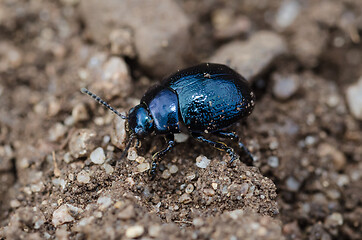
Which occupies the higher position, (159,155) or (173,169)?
(159,155)

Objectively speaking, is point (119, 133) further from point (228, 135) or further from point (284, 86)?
point (284, 86)

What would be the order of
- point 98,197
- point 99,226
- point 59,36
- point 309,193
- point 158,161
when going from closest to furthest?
1. point 99,226
2. point 98,197
3. point 158,161
4. point 309,193
5. point 59,36

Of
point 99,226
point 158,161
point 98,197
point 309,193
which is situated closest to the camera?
point 99,226

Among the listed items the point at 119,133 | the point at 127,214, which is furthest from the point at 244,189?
the point at 119,133

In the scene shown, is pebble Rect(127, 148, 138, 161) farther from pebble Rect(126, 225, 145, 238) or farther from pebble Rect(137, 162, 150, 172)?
pebble Rect(126, 225, 145, 238)

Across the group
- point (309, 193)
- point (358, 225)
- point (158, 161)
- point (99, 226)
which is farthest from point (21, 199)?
point (358, 225)

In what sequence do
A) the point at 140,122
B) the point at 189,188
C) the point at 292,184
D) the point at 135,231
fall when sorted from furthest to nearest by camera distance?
the point at 292,184
the point at 140,122
the point at 189,188
the point at 135,231

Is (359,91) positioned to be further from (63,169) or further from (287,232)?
(63,169)

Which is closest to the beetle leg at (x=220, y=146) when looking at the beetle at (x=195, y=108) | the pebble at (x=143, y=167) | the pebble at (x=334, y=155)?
the beetle at (x=195, y=108)
